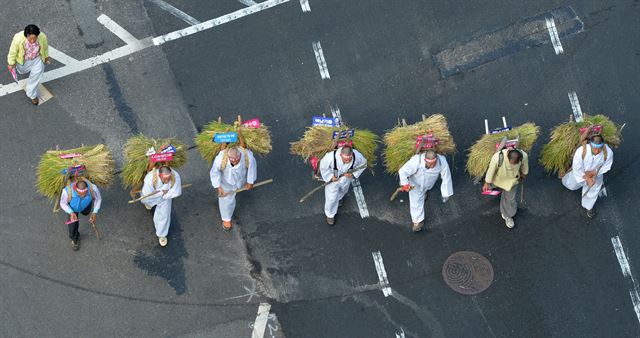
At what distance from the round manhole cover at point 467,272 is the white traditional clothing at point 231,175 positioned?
3.12 meters

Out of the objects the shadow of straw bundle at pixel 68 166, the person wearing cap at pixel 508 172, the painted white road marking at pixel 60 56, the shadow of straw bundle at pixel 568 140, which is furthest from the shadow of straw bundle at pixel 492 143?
the painted white road marking at pixel 60 56

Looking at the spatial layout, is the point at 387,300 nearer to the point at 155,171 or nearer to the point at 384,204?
the point at 384,204

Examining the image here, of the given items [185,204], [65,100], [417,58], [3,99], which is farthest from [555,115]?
[3,99]

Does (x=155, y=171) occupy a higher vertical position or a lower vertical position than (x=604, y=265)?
higher

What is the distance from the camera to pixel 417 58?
14570mm

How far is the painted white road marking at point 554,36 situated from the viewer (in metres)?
14.6

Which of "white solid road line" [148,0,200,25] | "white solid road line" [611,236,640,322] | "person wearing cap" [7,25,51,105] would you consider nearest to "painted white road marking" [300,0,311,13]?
"white solid road line" [148,0,200,25]

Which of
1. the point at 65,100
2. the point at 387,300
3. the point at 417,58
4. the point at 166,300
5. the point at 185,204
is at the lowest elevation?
the point at 387,300

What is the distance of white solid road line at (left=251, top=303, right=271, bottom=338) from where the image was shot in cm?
1302

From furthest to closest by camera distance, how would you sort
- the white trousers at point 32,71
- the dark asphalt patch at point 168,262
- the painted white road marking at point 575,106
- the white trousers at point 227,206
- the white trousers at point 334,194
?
the painted white road marking at point 575,106, the white trousers at point 32,71, the dark asphalt patch at point 168,262, the white trousers at point 227,206, the white trousers at point 334,194

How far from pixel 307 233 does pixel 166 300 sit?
2236 mm

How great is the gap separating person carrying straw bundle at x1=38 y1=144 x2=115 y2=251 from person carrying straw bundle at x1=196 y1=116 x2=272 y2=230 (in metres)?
1.38

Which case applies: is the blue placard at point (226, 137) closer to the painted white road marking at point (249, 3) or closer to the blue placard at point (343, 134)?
the blue placard at point (343, 134)

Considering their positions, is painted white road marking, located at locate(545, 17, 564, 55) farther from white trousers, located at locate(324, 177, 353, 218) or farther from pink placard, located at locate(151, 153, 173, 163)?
pink placard, located at locate(151, 153, 173, 163)
